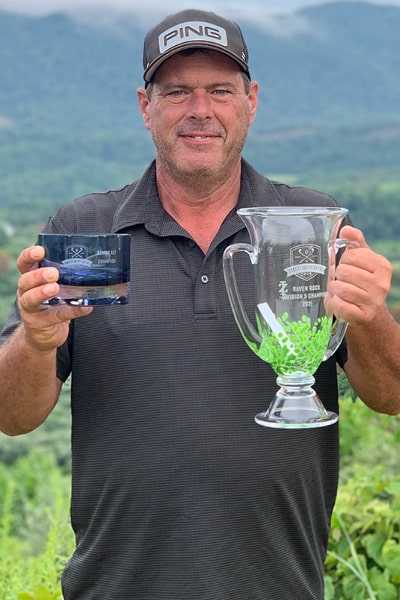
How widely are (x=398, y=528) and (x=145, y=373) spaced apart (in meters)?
1.55

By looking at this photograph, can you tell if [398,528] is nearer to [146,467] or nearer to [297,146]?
[146,467]

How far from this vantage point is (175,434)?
7.08ft

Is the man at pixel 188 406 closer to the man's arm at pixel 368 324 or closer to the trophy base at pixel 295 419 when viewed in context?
the man's arm at pixel 368 324

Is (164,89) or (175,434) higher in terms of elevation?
(164,89)

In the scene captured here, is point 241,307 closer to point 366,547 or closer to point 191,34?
point 191,34

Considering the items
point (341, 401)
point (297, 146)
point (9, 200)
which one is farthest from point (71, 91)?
point (341, 401)

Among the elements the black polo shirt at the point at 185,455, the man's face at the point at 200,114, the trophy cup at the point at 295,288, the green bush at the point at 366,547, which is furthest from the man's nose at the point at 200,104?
the green bush at the point at 366,547

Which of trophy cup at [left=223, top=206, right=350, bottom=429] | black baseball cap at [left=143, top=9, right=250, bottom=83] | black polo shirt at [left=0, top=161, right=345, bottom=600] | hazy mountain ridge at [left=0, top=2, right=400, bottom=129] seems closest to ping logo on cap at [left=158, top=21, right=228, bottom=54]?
black baseball cap at [left=143, top=9, right=250, bottom=83]

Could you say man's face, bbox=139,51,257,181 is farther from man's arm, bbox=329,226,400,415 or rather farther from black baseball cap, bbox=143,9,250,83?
man's arm, bbox=329,226,400,415

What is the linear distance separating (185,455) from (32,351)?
410 millimetres

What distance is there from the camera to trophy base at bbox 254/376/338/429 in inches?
74.9

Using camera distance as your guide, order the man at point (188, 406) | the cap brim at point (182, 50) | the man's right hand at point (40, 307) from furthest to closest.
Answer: the cap brim at point (182, 50) → the man at point (188, 406) → the man's right hand at point (40, 307)

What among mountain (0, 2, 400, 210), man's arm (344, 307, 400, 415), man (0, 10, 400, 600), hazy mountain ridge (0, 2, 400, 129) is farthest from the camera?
hazy mountain ridge (0, 2, 400, 129)

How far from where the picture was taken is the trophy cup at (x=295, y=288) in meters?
1.85
